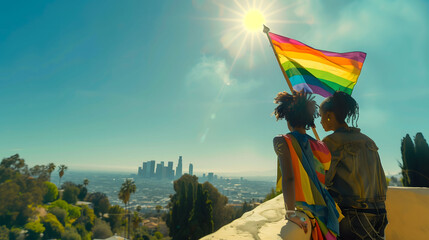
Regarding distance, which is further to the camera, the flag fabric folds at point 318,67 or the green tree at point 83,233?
the green tree at point 83,233

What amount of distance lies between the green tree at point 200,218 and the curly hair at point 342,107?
89.3 feet

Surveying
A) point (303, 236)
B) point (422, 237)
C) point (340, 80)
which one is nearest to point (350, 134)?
point (303, 236)

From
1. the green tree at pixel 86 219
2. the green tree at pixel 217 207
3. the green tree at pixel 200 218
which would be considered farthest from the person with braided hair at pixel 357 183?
the green tree at pixel 86 219

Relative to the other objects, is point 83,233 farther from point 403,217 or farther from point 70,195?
point 403,217

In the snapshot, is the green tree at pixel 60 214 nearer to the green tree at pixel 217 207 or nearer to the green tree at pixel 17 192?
the green tree at pixel 17 192

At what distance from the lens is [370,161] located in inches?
80.0

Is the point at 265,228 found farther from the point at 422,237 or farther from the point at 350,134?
the point at 422,237

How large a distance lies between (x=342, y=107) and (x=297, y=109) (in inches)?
26.3

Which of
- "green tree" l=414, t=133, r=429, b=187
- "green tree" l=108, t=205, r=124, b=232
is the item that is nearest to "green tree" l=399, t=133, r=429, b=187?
"green tree" l=414, t=133, r=429, b=187

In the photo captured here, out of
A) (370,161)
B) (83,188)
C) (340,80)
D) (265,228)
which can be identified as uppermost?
(340,80)

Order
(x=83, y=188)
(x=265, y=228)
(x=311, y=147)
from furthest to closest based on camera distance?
(x=83, y=188), (x=265, y=228), (x=311, y=147)

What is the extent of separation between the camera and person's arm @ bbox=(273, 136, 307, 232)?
1.48 m

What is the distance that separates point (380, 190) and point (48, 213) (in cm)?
7506

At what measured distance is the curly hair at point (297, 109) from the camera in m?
1.94
